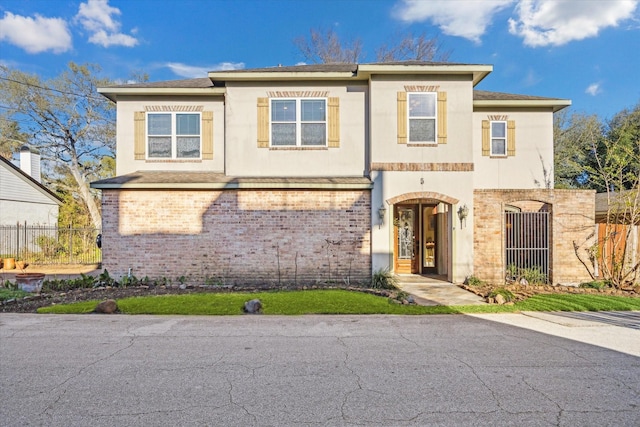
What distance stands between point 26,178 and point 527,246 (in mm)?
26767

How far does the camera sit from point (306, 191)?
11.8 metres

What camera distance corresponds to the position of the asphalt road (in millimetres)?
3684

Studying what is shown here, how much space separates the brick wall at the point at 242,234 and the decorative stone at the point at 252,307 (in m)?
3.38

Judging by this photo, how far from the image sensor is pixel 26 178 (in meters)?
23.7

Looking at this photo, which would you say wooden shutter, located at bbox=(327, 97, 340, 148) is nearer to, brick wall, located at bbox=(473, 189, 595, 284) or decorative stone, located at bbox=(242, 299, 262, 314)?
brick wall, located at bbox=(473, 189, 595, 284)

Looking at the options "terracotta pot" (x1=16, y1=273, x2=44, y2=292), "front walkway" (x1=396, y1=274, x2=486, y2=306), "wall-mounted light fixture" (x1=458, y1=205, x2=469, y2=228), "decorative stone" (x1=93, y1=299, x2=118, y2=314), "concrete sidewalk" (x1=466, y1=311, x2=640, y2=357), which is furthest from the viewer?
"wall-mounted light fixture" (x1=458, y1=205, x2=469, y2=228)

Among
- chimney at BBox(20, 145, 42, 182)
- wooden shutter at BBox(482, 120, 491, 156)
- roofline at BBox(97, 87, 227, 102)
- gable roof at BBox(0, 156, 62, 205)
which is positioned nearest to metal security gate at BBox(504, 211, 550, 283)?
wooden shutter at BBox(482, 120, 491, 156)

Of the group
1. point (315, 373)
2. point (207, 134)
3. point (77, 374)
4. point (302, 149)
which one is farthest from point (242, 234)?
point (315, 373)

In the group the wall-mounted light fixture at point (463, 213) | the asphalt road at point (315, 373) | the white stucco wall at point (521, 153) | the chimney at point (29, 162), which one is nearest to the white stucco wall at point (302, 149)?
the wall-mounted light fixture at point (463, 213)

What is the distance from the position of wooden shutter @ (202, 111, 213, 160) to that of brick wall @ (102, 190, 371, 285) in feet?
6.28

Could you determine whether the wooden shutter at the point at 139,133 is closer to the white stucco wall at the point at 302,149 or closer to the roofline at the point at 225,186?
the roofline at the point at 225,186

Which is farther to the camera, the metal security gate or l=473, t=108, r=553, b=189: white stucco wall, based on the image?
l=473, t=108, r=553, b=189: white stucco wall

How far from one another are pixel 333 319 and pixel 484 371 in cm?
327

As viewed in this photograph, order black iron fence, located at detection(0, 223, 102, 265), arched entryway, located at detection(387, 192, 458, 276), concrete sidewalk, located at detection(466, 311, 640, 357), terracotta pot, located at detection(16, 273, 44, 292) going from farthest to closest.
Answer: black iron fence, located at detection(0, 223, 102, 265), arched entryway, located at detection(387, 192, 458, 276), terracotta pot, located at detection(16, 273, 44, 292), concrete sidewalk, located at detection(466, 311, 640, 357)
